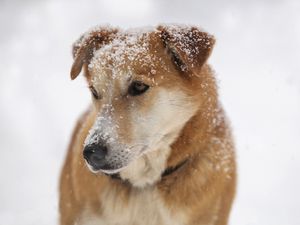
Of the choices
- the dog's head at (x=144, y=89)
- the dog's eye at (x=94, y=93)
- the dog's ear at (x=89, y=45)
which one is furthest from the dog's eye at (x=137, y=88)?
the dog's ear at (x=89, y=45)

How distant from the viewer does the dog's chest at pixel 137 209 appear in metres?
3.94

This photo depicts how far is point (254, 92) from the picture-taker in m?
9.45

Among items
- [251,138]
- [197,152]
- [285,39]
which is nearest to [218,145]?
[197,152]

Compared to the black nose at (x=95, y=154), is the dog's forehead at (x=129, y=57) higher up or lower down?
higher up

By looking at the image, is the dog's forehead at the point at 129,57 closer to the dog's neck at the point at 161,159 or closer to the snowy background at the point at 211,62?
the dog's neck at the point at 161,159

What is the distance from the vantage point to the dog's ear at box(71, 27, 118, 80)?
406 cm

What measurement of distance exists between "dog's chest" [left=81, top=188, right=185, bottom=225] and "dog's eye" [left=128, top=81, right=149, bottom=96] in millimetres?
723

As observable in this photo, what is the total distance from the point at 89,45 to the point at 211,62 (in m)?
6.39

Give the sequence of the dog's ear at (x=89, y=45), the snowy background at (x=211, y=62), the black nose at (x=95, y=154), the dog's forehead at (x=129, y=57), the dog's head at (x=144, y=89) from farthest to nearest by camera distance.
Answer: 1. the snowy background at (x=211, y=62)
2. the dog's ear at (x=89, y=45)
3. the dog's forehead at (x=129, y=57)
4. the dog's head at (x=144, y=89)
5. the black nose at (x=95, y=154)

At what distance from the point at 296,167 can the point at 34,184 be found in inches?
132

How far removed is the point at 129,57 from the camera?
3.69m

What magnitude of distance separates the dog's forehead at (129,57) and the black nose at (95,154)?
0.50 metres

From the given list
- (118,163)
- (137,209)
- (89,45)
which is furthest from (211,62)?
(118,163)

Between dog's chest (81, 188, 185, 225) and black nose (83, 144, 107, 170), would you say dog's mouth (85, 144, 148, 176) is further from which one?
dog's chest (81, 188, 185, 225)
